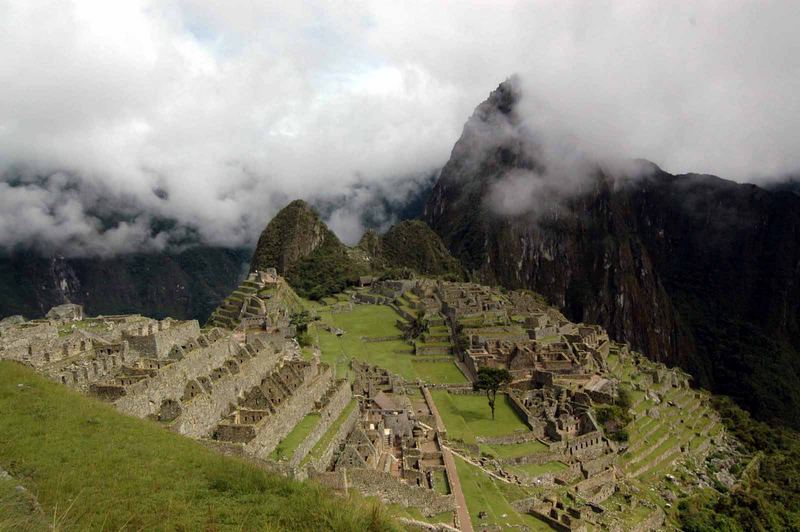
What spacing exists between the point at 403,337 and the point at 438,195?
132 meters

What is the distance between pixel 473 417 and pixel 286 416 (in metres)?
13.6

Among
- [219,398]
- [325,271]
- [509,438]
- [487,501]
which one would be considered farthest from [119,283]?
[325,271]

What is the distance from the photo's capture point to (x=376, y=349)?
43.4 metres

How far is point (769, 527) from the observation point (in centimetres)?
2944

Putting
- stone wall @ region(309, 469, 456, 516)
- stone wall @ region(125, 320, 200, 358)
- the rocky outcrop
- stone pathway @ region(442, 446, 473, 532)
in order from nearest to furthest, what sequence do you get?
stone wall @ region(309, 469, 456, 516) → stone pathway @ region(442, 446, 473, 532) → stone wall @ region(125, 320, 200, 358) → the rocky outcrop

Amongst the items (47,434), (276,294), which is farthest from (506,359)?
(47,434)

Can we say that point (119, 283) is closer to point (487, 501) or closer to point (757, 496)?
point (487, 501)

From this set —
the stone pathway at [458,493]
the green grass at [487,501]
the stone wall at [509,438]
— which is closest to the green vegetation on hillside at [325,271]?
the stone wall at [509,438]

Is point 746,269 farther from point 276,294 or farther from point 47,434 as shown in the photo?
point 47,434

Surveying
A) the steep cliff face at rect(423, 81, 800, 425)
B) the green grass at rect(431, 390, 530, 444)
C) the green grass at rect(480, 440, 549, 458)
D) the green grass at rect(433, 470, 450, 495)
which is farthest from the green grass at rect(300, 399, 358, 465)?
the steep cliff face at rect(423, 81, 800, 425)

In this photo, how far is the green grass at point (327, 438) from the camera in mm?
17925

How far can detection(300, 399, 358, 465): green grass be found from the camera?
58.8 ft

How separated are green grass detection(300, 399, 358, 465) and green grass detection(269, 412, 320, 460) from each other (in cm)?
50

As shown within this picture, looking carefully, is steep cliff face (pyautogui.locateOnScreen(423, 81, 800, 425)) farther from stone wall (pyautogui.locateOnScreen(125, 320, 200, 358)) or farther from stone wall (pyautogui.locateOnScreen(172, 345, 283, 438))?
stone wall (pyautogui.locateOnScreen(125, 320, 200, 358))
